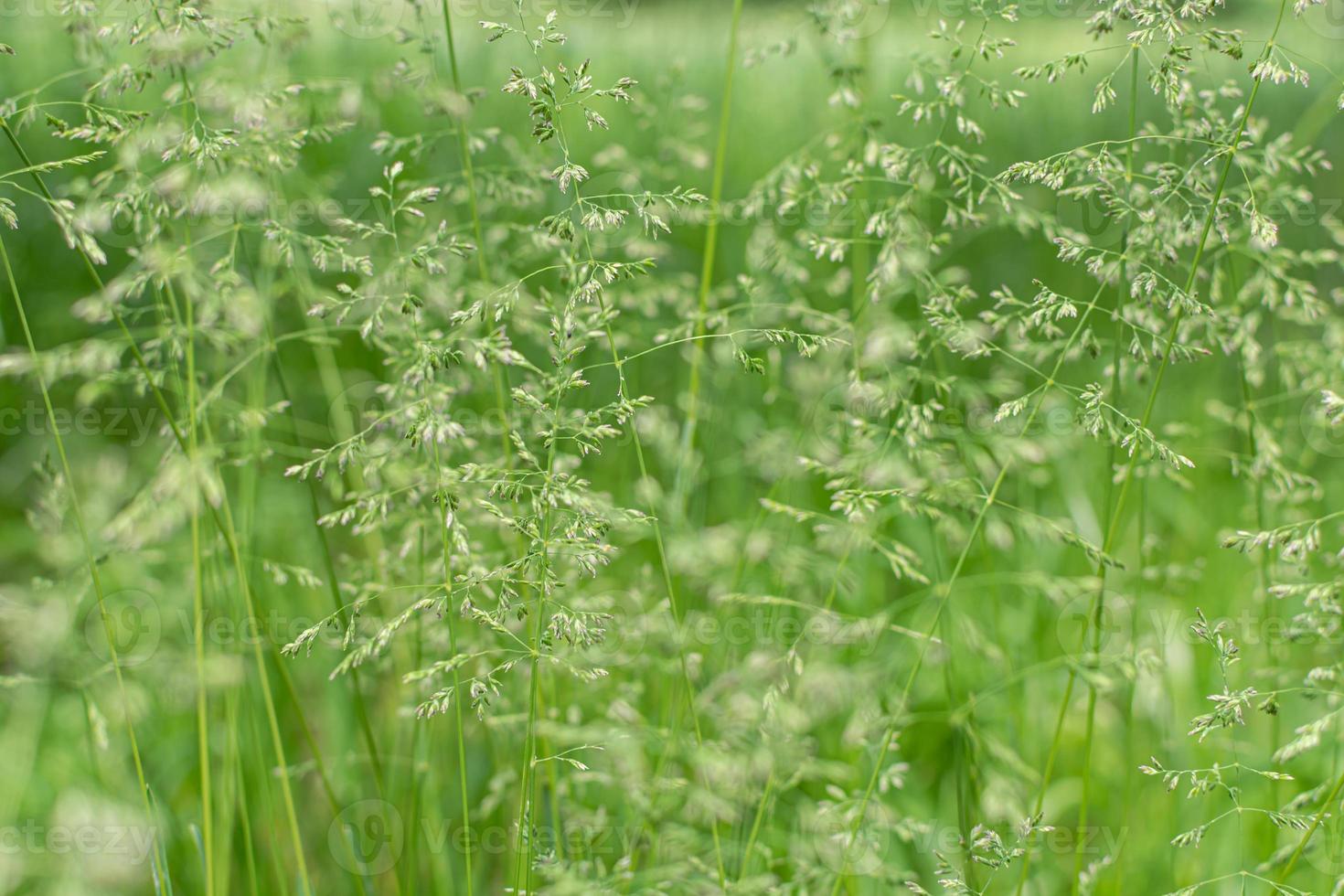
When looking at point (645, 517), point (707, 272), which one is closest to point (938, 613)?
point (645, 517)

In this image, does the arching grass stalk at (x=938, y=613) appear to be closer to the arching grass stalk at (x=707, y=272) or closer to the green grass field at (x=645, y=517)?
the green grass field at (x=645, y=517)

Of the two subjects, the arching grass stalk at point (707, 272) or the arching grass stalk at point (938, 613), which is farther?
the arching grass stalk at point (707, 272)

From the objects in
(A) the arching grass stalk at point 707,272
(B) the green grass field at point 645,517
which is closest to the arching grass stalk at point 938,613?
(B) the green grass field at point 645,517

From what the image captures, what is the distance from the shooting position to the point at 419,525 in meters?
1.48

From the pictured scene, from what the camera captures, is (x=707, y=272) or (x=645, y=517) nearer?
(x=645, y=517)

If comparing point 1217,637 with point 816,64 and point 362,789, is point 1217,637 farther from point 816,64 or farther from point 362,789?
point 816,64

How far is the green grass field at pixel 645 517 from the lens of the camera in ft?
4.00

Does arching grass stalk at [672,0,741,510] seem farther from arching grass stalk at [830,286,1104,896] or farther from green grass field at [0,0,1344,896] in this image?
arching grass stalk at [830,286,1104,896]

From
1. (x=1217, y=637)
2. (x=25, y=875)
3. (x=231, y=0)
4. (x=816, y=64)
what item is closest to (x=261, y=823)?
(x=25, y=875)

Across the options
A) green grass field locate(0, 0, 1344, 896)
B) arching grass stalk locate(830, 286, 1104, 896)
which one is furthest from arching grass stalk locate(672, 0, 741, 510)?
arching grass stalk locate(830, 286, 1104, 896)

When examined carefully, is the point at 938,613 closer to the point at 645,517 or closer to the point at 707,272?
the point at 645,517

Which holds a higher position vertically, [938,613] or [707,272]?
[707,272]

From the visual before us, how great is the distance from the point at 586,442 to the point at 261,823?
1311mm

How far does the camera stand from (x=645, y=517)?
112 cm
